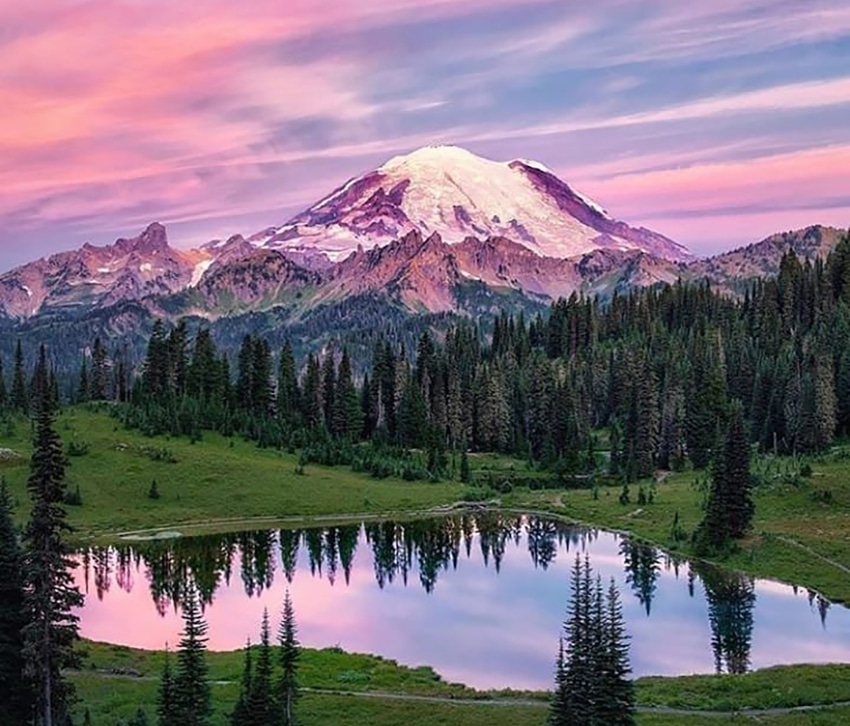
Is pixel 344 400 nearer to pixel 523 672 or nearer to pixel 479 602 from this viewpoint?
pixel 479 602

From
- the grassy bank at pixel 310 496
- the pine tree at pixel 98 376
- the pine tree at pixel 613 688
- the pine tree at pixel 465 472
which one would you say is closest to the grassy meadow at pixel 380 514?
the grassy bank at pixel 310 496

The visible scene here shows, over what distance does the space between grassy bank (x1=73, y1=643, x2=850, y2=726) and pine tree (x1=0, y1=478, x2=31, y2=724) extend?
4786mm

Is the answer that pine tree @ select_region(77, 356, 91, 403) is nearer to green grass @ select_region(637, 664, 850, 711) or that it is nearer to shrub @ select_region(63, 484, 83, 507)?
shrub @ select_region(63, 484, 83, 507)

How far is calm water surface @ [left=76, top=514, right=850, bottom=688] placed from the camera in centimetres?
6894

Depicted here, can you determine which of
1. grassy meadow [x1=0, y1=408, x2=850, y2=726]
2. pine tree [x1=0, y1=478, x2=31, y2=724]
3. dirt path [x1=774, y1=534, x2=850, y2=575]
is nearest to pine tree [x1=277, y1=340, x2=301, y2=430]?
grassy meadow [x1=0, y1=408, x2=850, y2=726]

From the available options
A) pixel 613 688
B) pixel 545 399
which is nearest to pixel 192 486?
pixel 545 399

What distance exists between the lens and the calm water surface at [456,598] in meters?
68.9

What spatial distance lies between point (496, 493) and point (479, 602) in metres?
53.4

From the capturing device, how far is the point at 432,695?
186 feet

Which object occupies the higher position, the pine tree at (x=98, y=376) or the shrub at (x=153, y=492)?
the pine tree at (x=98, y=376)

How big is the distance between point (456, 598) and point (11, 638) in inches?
1936

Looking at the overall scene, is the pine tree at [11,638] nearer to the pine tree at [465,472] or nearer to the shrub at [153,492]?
the shrub at [153,492]

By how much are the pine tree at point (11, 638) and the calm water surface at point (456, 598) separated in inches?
1091

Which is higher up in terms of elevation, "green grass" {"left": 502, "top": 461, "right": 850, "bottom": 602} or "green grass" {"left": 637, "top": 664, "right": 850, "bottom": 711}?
"green grass" {"left": 502, "top": 461, "right": 850, "bottom": 602}
